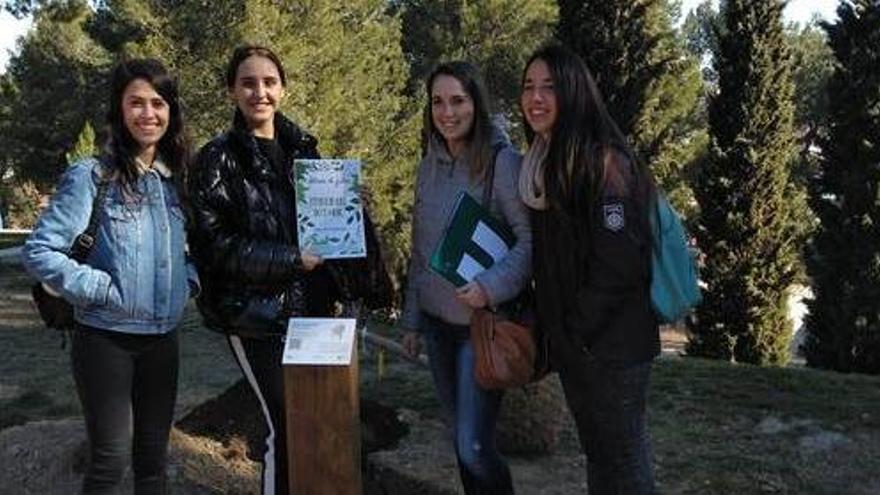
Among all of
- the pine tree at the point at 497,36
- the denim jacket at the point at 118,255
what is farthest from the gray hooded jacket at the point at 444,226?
the pine tree at the point at 497,36

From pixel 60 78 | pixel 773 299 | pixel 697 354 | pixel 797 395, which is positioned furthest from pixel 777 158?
pixel 60 78

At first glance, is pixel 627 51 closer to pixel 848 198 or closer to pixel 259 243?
pixel 848 198

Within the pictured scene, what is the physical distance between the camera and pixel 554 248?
9.18ft

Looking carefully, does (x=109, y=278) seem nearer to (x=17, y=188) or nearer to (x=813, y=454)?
(x=813, y=454)

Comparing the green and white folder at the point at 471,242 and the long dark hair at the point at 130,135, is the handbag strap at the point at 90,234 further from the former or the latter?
the green and white folder at the point at 471,242

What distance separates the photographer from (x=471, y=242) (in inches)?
119

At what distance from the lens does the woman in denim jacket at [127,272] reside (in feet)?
Result: 9.46

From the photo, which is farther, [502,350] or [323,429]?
[323,429]

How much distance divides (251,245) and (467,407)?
0.88m

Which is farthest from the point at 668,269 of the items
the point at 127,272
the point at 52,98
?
the point at 52,98

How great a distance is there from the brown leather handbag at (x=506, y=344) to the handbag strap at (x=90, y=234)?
1.18 m

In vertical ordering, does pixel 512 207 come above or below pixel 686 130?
below

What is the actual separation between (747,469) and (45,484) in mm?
3360

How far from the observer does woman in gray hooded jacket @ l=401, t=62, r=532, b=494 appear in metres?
2.99
